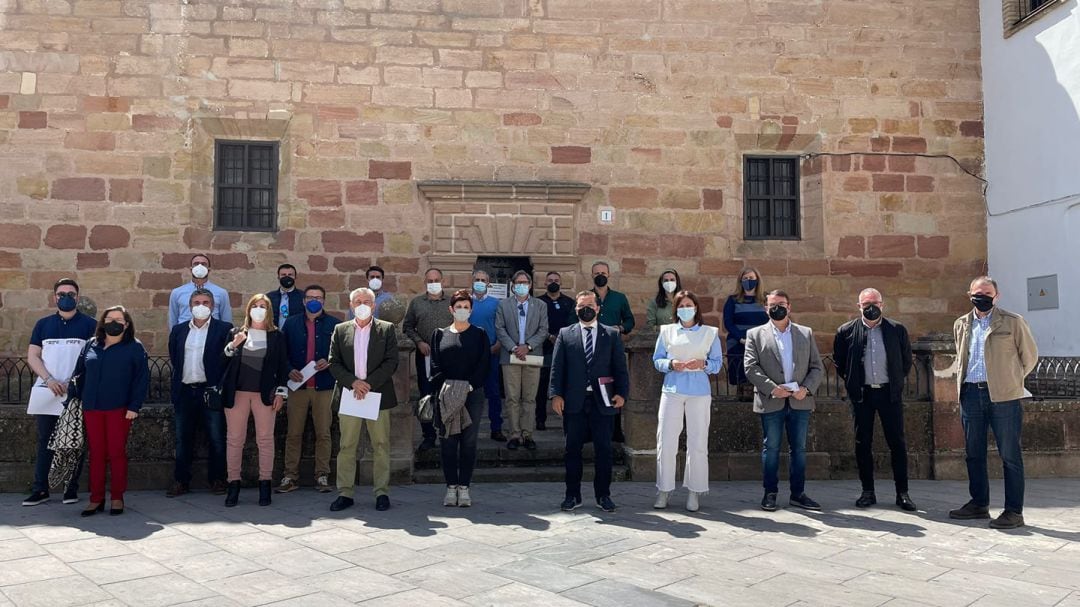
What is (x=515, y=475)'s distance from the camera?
7832 millimetres

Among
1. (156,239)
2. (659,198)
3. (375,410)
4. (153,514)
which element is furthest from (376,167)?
(153,514)

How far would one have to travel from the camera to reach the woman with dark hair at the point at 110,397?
6.48 meters

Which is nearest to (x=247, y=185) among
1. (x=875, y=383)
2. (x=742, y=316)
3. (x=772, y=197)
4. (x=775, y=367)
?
(x=742, y=316)

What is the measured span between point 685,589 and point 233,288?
7.85 meters

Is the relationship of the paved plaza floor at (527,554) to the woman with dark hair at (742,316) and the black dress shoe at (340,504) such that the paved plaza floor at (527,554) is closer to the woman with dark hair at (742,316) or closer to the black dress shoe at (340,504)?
the black dress shoe at (340,504)

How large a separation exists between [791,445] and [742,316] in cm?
207

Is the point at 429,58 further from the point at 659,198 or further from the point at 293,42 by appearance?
the point at 659,198

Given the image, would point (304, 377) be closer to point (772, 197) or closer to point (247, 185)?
point (247, 185)

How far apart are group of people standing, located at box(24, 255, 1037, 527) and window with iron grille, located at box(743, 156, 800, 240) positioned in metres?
4.67

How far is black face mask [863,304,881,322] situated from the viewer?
22.8 ft

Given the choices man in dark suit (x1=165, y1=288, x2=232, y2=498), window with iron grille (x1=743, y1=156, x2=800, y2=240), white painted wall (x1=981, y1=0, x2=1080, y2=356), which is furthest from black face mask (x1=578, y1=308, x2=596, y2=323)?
white painted wall (x1=981, y1=0, x2=1080, y2=356)

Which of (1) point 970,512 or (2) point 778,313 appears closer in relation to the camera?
(1) point 970,512

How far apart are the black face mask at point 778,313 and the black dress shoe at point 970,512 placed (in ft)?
6.57

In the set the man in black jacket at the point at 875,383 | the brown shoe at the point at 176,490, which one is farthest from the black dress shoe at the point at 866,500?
the brown shoe at the point at 176,490
